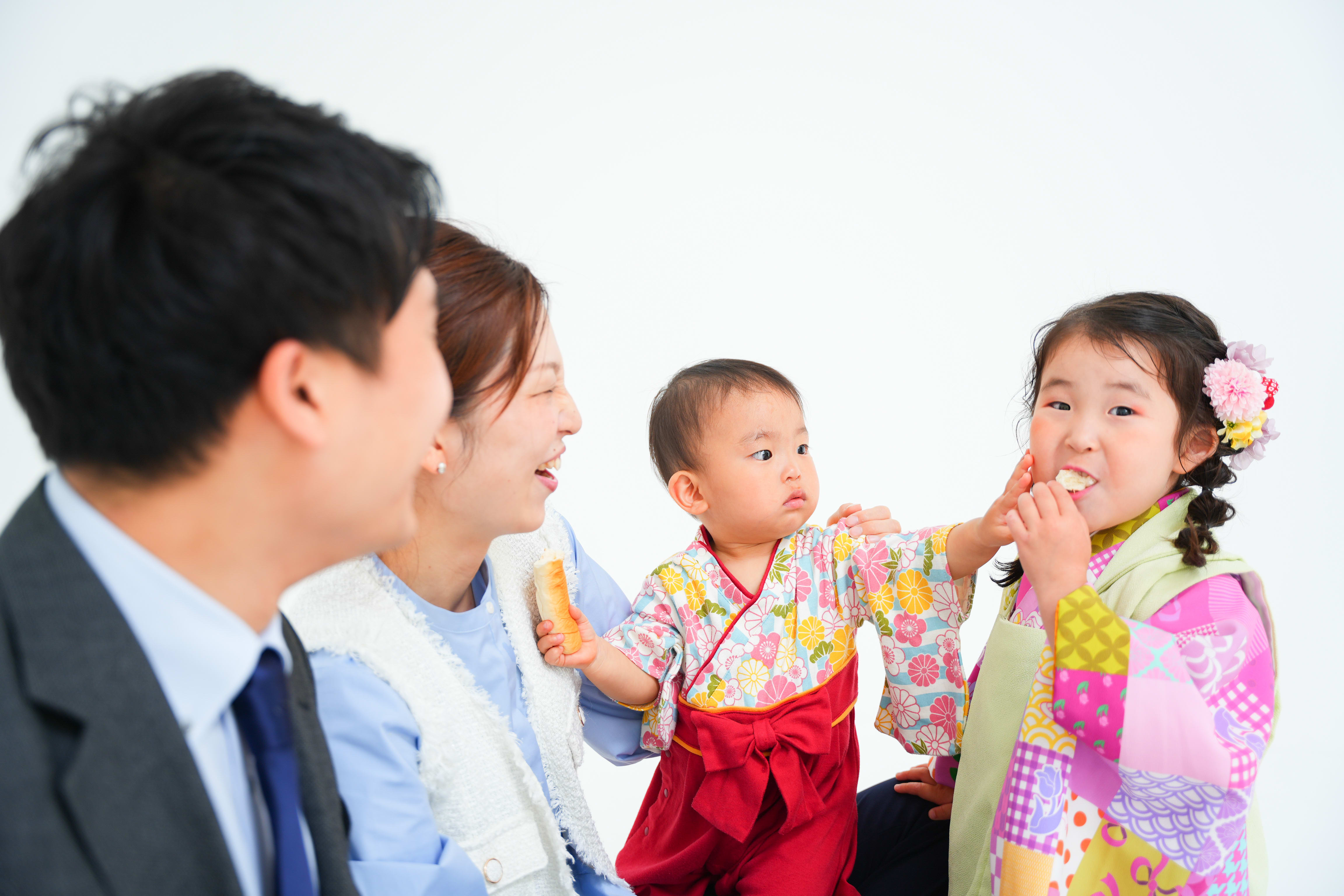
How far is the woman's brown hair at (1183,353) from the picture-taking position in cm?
163

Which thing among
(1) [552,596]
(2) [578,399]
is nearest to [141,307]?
(1) [552,596]

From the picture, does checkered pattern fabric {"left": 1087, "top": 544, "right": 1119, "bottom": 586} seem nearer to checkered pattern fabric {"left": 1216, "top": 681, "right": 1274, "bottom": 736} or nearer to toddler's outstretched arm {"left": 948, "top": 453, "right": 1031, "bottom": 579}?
toddler's outstretched arm {"left": 948, "top": 453, "right": 1031, "bottom": 579}

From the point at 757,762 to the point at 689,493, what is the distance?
2.04 ft

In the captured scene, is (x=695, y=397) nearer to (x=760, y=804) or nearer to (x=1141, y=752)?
(x=760, y=804)

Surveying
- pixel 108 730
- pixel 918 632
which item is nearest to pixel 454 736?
pixel 108 730

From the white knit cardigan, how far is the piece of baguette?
9.0 inches

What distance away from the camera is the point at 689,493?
2.10 meters

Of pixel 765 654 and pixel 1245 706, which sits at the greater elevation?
pixel 1245 706

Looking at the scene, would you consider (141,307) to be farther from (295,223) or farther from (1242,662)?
(1242,662)

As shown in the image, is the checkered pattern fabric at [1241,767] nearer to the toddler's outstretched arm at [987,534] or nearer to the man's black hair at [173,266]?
the toddler's outstretched arm at [987,534]

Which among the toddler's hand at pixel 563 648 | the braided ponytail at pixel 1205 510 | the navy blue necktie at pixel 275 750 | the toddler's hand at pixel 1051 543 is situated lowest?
the navy blue necktie at pixel 275 750

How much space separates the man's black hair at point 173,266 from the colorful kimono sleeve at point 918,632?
1291mm

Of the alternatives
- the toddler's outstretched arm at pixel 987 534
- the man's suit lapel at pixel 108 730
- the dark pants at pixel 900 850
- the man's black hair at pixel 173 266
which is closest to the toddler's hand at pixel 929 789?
the dark pants at pixel 900 850

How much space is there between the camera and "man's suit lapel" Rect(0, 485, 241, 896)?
31.5 inches
